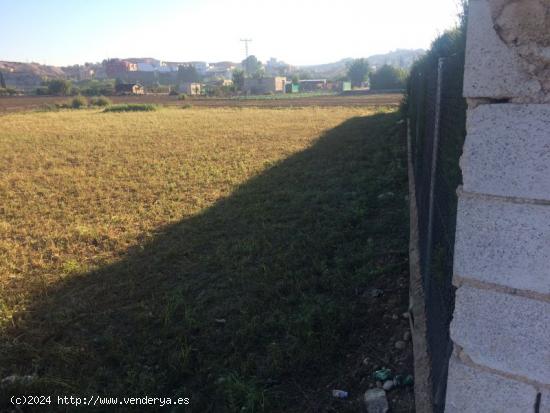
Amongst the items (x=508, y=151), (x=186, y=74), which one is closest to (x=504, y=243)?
(x=508, y=151)

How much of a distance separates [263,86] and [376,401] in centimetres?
8708

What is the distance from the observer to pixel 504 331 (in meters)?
1.63

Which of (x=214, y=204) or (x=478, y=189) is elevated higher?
(x=478, y=189)

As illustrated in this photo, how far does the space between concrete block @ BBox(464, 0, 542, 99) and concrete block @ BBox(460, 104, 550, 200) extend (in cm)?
5

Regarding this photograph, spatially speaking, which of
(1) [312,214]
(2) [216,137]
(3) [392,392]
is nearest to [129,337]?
(3) [392,392]

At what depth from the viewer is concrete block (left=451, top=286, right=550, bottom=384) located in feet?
5.11

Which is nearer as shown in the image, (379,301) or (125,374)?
(125,374)

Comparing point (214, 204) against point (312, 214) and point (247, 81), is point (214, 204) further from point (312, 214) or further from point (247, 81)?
point (247, 81)

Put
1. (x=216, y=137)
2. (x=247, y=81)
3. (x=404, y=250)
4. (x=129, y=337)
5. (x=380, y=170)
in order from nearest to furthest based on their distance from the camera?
(x=129, y=337), (x=404, y=250), (x=380, y=170), (x=216, y=137), (x=247, y=81)

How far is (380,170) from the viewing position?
8.51 m

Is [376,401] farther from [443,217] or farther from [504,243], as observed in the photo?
[504,243]

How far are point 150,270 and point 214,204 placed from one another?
8.12 feet

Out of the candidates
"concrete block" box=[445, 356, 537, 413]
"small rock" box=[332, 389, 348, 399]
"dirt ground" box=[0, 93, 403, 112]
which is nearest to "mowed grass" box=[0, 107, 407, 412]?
"small rock" box=[332, 389, 348, 399]

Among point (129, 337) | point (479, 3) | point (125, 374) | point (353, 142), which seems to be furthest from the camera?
point (353, 142)
